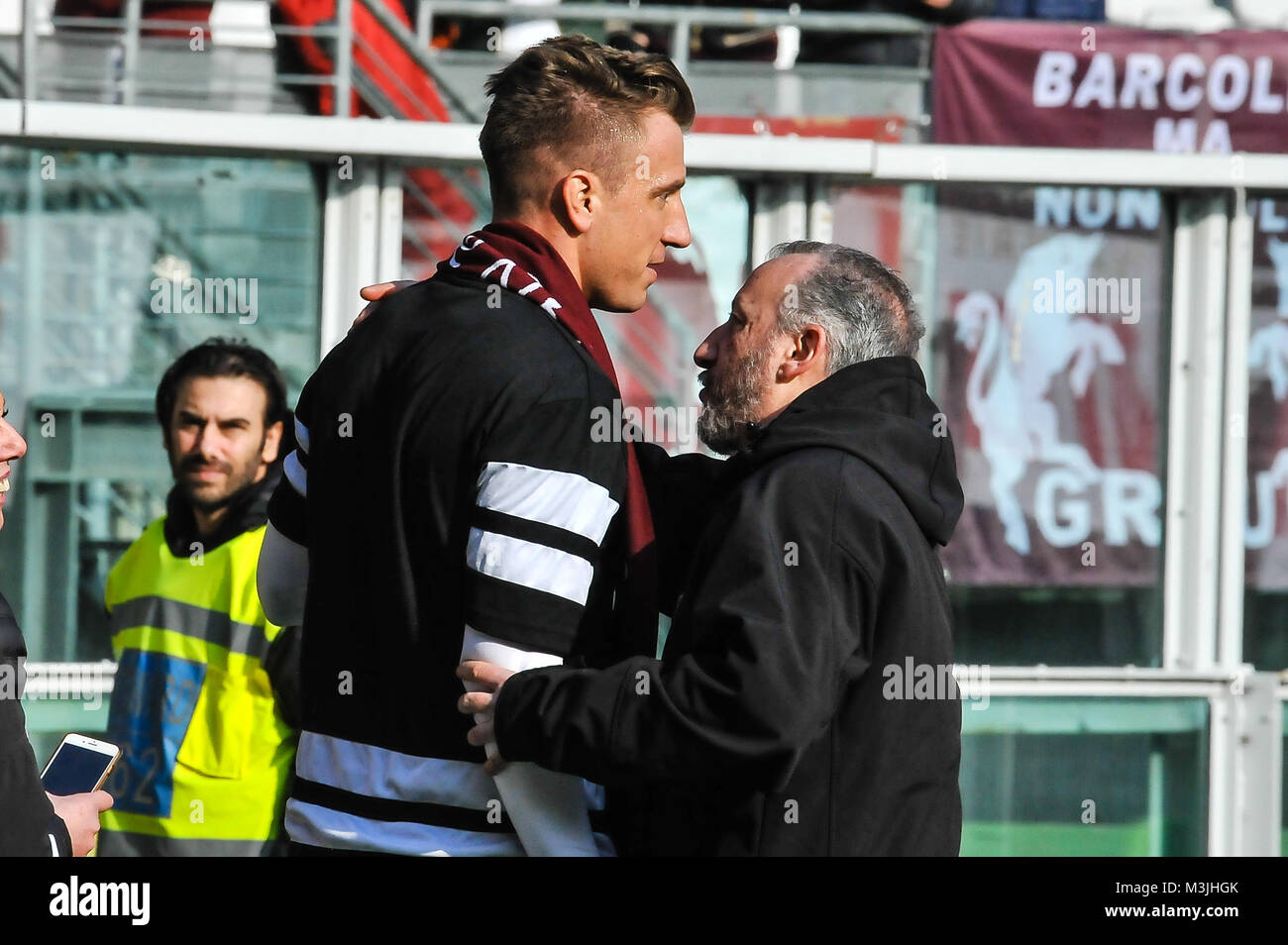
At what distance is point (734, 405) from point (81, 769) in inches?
61.6

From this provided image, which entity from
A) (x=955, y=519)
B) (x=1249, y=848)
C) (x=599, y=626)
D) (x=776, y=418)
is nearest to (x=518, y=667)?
(x=599, y=626)

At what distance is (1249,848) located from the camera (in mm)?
5727

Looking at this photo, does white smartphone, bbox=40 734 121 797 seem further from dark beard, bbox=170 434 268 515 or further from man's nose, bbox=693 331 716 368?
man's nose, bbox=693 331 716 368

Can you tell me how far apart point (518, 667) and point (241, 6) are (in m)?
5.86

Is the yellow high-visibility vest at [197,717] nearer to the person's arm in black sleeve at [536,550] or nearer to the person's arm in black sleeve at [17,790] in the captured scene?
the person's arm in black sleeve at [17,790]

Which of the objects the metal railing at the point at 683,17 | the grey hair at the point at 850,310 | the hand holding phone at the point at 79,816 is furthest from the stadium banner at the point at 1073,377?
the hand holding phone at the point at 79,816

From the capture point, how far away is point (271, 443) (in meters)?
4.43

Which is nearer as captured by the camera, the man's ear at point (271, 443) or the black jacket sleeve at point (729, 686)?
the black jacket sleeve at point (729, 686)

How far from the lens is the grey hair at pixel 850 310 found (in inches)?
100

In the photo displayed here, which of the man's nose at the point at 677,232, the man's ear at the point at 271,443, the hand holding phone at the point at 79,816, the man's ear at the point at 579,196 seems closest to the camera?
the man's ear at the point at 579,196

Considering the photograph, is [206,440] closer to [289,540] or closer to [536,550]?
[289,540]

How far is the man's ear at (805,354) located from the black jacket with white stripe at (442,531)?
1.51ft

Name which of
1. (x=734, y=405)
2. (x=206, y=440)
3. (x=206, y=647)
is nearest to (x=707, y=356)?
(x=734, y=405)

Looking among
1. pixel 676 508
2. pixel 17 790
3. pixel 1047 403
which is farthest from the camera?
pixel 1047 403
